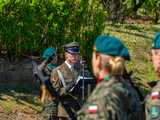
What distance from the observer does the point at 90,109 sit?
4590mm

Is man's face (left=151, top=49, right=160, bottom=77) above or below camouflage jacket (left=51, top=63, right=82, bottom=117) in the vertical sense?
above

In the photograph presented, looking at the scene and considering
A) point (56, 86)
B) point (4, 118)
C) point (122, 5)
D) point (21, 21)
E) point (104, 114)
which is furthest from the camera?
point (122, 5)

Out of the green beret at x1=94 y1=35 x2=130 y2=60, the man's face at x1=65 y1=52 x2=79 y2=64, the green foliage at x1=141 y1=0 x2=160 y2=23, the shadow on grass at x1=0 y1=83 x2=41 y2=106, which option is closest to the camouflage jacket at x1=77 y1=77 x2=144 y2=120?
the green beret at x1=94 y1=35 x2=130 y2=60

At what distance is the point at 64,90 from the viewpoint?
8.49 meters

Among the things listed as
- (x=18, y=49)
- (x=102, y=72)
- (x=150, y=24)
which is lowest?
(x=150, y=24)

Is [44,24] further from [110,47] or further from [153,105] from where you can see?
[110,47]

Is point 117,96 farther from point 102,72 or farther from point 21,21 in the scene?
point 21,21

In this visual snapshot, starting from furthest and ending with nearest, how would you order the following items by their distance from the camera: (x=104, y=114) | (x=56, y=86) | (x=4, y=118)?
(x=4, y=118), (x=56, y=86), (x=104, y=114)

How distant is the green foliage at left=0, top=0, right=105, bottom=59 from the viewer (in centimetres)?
1186

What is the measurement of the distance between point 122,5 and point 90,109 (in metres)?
17.1

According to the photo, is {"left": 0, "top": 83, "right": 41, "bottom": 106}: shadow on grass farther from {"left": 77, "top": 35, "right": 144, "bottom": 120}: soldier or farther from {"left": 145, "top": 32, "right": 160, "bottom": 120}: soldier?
{"left": 77, "top": 35, "right": 144, "bottom": 120}: soldier

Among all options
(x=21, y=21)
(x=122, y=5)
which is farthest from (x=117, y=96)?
(x=122, y=5)

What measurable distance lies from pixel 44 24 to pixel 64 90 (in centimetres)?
399

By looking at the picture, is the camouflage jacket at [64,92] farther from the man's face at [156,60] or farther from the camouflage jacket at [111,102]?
the camouflage jacket at [111,102]
